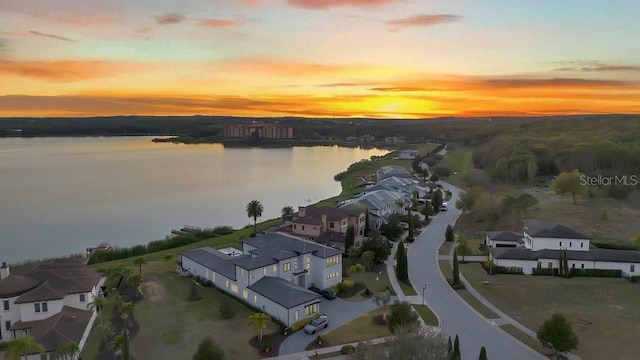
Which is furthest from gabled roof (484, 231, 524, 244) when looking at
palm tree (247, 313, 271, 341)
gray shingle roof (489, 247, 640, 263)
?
palm tree (247, 313, 271, 341)

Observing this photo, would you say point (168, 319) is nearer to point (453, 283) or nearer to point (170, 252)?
point (170, 252)

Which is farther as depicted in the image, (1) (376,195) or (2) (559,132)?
(2) (559,132)

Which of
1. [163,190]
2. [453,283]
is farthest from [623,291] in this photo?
[163,190]

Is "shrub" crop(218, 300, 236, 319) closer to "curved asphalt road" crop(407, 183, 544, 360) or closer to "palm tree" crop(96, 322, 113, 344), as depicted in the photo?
"palm tree" crop(96, 322, 113, 344)

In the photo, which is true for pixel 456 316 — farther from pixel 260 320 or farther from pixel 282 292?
pixel 260 320

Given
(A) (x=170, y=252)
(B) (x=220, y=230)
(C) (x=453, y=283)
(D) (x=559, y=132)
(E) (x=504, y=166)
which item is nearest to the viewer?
(C) (x=453, y=283)

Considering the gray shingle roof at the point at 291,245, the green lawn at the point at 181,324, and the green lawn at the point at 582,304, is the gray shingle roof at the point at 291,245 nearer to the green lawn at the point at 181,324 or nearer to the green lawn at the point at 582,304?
the green lawn at the point at 181,324
